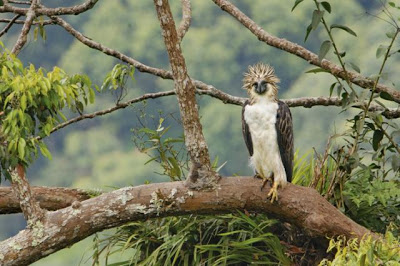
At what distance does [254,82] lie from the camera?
6.82m

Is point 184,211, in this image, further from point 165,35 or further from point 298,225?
point 165,35

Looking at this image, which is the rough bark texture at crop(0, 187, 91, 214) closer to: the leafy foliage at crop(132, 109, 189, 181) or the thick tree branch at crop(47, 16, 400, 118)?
the leafy foliage at crop(132, 109, 189, 181)

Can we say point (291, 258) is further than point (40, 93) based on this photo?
Yes

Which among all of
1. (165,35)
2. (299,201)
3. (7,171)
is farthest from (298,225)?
(7,171)

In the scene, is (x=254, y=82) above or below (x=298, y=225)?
above

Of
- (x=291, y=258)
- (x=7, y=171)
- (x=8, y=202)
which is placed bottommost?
(x=291, y=258)

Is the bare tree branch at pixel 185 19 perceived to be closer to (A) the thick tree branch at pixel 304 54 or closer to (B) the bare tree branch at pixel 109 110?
(A) the thick tree branch at pixel 304 54

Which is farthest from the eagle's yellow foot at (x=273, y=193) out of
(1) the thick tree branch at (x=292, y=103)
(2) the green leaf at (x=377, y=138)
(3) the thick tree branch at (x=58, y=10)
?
(3) the thick tree branch at (x=58, y=10)

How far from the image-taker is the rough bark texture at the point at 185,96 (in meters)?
6.06

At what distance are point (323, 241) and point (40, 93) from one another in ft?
8.02

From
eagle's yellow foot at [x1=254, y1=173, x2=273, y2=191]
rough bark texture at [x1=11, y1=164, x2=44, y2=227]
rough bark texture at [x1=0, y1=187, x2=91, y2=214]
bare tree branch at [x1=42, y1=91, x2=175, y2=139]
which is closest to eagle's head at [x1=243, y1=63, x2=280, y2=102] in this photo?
eagle's yellow foot at [x1=254, y1=173, x2=273, y2=191]

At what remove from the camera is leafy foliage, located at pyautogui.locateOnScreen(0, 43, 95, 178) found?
5.44 meters

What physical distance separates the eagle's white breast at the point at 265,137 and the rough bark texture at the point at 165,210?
0.17 m

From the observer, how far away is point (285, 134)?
267 inches
